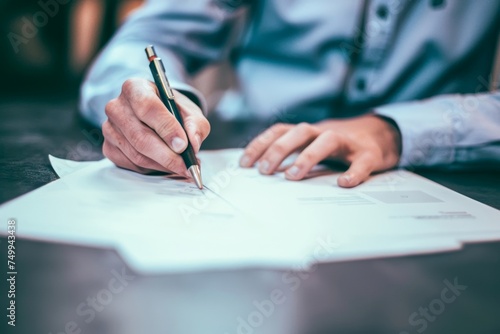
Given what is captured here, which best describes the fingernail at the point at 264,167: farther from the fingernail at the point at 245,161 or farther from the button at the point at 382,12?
the button at the point at 382,12

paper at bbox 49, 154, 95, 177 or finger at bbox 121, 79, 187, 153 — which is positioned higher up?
finger at bbox 121, 79, 187, 153

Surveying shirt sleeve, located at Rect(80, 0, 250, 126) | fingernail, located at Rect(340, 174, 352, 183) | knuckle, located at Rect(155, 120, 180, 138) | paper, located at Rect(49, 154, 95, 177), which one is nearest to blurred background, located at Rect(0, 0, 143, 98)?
shirt sleeve, located at Rect(80, 0, 250, 126)

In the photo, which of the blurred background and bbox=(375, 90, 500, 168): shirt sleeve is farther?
the blurred background

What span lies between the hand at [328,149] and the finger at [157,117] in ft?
0.38

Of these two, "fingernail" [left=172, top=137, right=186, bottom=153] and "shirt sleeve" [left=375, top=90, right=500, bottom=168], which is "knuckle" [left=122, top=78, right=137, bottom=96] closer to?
"fingernail" [left=172, top=137, right=186, bottom=153]

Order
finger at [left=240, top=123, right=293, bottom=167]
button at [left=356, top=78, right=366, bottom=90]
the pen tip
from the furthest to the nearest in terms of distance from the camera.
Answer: button at [left=356, top=78, right=366, bottom=90], finger at [left=240, top=123, right=293, bottom=167], the pen tip

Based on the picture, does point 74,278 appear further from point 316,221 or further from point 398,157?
point 398,157

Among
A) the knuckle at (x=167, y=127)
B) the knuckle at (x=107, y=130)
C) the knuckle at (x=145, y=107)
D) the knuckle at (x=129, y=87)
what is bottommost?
the knuckle at (x=107, y=130)

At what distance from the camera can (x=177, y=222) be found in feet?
1.07

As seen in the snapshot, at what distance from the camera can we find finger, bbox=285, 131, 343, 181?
1.56ft

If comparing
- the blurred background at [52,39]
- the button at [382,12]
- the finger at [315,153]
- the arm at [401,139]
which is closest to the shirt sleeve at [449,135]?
the arm at [401,139]

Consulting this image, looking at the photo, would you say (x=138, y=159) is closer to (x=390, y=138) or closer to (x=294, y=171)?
(x=294, y=171)

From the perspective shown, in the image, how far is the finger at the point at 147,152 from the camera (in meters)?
0.43

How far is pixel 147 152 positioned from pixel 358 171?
0.79 ft
